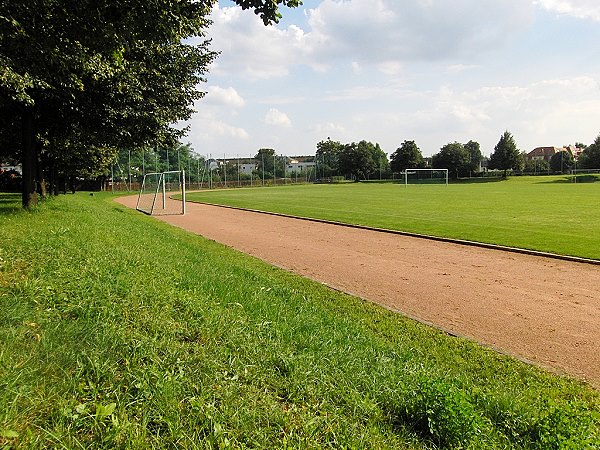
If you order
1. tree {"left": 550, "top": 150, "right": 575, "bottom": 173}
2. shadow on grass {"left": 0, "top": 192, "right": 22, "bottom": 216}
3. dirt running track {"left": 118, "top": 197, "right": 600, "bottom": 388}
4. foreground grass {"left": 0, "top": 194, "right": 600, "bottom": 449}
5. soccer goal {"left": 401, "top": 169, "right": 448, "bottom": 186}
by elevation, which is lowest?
dirt running track {"left": 118, "top": 197, "right": 600, "bottom": 388}

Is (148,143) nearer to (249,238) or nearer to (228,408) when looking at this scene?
(249,238)

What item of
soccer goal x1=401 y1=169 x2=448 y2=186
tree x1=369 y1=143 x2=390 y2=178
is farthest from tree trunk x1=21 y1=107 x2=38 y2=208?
tree x1=369 y1=143 x2=390 y2=178

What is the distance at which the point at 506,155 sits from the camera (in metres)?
95.4

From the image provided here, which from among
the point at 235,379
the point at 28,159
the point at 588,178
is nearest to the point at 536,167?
the point at 588,178

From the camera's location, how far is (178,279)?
22.4 ft

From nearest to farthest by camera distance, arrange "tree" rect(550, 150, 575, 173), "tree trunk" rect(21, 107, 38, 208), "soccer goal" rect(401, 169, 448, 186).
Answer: "tree trunk" rect(21, 107, 38, 208), "soccer goal" rect(401, 169, 448, 186), "tree" rect(550, 150, 575, 173)

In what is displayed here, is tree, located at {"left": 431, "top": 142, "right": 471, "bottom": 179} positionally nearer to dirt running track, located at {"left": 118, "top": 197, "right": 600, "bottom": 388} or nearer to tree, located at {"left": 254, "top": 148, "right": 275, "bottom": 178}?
tree, located at {"left": 254, "top": 148, "right": 275, "bottom": 178}

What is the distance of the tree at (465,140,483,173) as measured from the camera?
103125 millimetres

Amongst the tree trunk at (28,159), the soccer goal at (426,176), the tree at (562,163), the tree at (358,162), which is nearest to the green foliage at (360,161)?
the tree at (358,162)

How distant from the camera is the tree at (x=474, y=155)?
10312 cm

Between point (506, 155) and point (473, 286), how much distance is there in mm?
96497

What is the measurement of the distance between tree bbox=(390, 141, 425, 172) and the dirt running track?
101 m

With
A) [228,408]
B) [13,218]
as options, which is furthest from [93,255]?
[13,218]

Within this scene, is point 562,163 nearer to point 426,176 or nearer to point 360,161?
point 426,176
